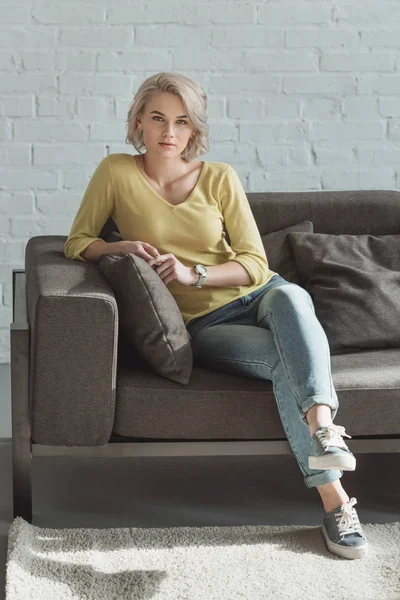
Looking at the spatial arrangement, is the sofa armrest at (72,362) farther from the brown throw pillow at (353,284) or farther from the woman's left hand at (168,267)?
the brown throw pillow at (353,284)

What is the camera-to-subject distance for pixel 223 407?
7.63 ft

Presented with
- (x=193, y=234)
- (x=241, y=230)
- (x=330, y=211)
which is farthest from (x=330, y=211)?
(x=193, y=234)

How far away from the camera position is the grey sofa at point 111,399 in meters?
2.21

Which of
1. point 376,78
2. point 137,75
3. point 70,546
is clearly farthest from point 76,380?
point 376,78

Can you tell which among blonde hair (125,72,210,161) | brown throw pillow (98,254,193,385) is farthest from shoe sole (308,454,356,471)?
blonde hair (125,72,210,161)

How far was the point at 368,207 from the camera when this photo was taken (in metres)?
3.06

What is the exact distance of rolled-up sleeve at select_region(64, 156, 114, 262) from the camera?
2.65 m

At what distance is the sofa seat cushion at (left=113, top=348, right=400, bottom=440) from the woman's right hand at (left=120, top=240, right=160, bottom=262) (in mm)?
310

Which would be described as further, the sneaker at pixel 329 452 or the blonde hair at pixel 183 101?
the blonde hair at pixel 183 101

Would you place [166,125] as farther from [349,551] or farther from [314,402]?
[349,551]

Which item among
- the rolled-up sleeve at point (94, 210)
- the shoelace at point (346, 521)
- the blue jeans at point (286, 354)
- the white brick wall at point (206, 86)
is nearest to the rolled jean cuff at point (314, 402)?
the blue jeans at point (286, 354)

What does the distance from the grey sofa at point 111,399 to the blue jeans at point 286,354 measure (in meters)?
0.06

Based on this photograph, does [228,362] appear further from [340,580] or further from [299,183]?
[299,183]

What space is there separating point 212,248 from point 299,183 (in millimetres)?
1332
